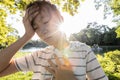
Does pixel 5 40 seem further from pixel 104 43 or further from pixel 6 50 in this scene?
pixel 104 43

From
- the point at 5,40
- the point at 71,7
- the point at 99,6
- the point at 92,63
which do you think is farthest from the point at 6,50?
the point at 99,6

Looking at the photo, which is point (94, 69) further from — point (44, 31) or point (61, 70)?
point (44, 31)

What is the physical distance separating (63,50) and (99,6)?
2678 centimetres

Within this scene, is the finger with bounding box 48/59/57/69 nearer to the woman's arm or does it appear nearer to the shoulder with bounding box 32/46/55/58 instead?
the shoulder with bounding box 32/46/55/58

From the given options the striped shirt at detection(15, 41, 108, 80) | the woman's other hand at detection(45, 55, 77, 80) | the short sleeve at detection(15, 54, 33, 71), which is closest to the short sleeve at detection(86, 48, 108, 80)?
the striped shirt at detection(15, 41, 108, 80)

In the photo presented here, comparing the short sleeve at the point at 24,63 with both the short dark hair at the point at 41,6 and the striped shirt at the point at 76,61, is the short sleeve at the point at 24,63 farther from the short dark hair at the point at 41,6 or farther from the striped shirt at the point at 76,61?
the short dark hair at the point at 41,6

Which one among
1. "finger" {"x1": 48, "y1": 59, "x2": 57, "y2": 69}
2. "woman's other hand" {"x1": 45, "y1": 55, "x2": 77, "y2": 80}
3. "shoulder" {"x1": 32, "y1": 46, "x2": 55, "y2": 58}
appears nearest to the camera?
"woman's other hand" {"x1": 45, "y1": 55, "x2": 77, "y2": 80}

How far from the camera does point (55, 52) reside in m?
1.99

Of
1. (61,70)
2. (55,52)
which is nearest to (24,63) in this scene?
(55,52)

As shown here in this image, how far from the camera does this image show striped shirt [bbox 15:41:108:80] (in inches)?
75.6

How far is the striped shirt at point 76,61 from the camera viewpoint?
192cm

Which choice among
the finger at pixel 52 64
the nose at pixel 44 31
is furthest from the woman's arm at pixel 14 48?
the finger at pixel 52 64

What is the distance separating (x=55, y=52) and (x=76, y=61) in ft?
0.56

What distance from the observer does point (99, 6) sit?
92.6 ft
